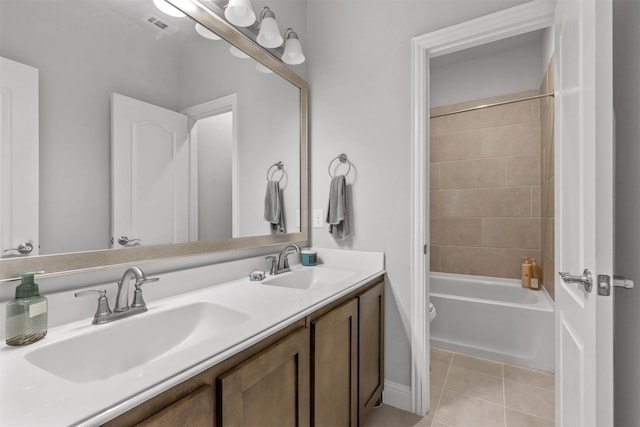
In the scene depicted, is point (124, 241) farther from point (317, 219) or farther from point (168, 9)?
point (317, 219)

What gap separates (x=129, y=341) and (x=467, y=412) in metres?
1.73

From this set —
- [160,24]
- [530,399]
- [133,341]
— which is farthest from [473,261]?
[160,24]

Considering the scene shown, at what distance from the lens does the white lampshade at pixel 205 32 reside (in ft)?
4.35

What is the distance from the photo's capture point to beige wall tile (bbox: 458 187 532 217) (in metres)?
2.72

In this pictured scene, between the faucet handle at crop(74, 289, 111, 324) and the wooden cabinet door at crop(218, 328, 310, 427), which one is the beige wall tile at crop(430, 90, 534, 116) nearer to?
the wooden cabinet door at crop(218, 328, 310, 427)

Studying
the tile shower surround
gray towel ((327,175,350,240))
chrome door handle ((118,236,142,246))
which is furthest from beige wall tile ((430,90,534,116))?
chrome door handle ((118,236,142,246))

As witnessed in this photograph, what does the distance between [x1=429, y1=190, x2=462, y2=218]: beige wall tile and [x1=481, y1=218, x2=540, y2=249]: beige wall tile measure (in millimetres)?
271

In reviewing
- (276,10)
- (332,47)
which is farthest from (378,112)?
(276,10)

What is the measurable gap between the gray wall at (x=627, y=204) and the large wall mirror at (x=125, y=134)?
1477 mm

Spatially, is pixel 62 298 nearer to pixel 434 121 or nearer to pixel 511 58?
pixel 434 121

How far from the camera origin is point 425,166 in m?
1.66

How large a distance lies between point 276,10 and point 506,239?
262 centimetres

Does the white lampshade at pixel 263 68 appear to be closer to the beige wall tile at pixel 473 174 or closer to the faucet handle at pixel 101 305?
the faucet handle at pixel 101 305

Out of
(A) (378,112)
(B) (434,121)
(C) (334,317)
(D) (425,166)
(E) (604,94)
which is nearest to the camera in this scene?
(E) (604,94)
